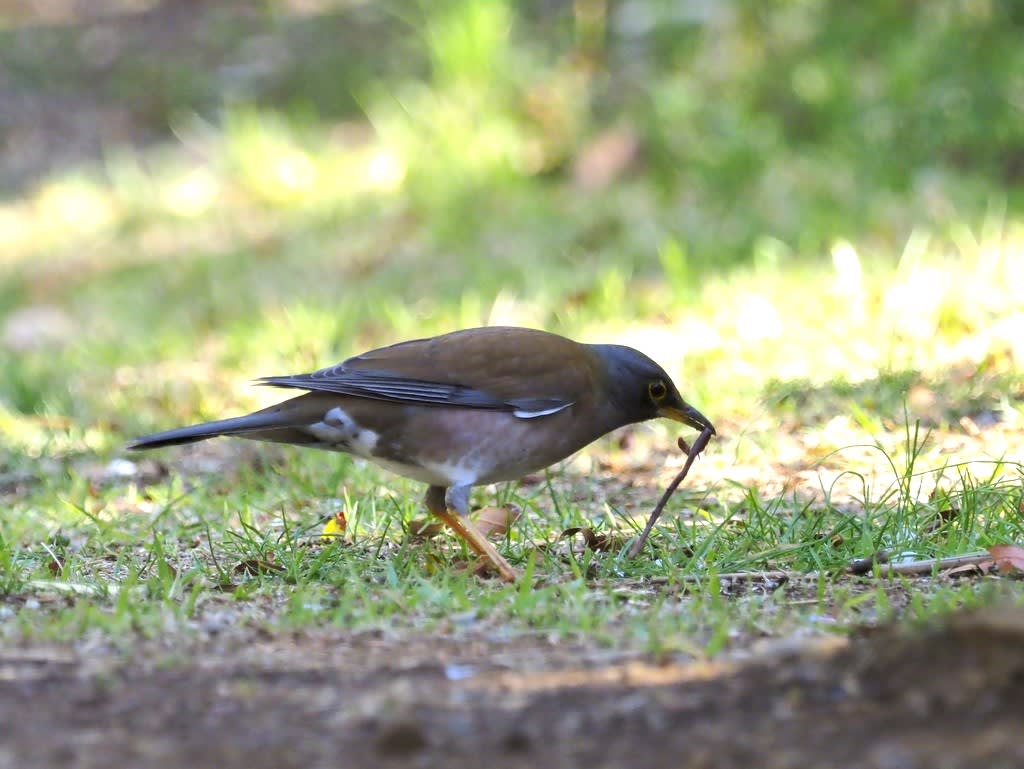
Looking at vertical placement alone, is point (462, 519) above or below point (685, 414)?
below

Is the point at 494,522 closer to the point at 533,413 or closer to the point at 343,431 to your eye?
the point at 533,413

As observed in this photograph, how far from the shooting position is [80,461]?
6652 millimetres

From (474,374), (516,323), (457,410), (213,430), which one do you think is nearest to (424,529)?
(457,410)

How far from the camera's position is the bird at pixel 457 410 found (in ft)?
16.2

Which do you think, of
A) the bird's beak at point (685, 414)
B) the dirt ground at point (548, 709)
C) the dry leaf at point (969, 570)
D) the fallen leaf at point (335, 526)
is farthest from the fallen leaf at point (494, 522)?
the dirt ground at point (548, 709)

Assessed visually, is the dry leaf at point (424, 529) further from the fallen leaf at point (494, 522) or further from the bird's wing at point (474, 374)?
the bird's wing at point (474, 374)

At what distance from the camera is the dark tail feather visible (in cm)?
465

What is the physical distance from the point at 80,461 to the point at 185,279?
10.3ft

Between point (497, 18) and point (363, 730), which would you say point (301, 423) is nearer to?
point (363, 730)

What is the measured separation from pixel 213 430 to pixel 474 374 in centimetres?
88

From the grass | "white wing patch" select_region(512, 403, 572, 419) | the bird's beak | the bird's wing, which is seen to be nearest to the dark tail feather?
the bird's wing

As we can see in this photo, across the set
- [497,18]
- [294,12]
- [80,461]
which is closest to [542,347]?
[80,461]

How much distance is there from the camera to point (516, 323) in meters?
7.97

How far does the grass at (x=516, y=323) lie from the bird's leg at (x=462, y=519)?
103mm
